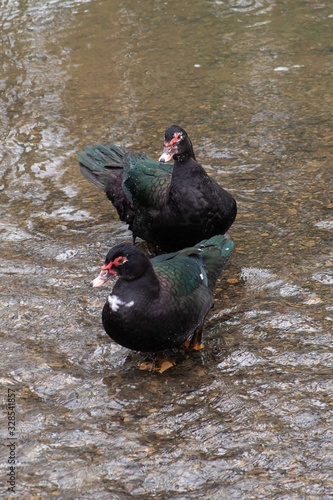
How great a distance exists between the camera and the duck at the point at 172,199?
6.28 m

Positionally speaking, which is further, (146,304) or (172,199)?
(172,199)

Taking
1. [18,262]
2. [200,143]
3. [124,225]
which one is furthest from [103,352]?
[200,143]

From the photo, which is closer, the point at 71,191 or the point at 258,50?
the point at 71,191

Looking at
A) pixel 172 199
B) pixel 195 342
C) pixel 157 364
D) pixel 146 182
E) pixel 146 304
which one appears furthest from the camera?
pixel 146 182

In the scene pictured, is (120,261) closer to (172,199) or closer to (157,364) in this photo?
(157,364)

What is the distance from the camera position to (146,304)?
500cm

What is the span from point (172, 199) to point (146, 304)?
1.56 m

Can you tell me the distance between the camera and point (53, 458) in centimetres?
450

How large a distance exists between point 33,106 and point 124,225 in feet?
10.2

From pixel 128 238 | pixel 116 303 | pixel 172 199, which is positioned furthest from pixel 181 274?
pixel 128 238

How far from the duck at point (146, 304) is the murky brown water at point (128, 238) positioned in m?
0.32

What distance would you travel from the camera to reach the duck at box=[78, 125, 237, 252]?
6.28 metres

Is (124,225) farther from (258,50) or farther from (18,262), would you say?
(258,50)

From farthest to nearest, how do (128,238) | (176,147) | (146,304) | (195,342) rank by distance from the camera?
(128,238)
(176,147)
(195,342)
(146,304)
